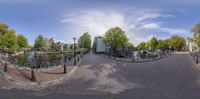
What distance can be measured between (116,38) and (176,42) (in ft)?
264

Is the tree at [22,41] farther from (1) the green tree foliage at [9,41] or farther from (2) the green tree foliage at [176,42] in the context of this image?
(2) the green tree foliage at [176,42]

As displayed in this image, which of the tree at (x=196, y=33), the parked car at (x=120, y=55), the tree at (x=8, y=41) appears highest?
the tree at (x=196, y=33)

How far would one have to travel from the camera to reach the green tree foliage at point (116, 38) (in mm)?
93750

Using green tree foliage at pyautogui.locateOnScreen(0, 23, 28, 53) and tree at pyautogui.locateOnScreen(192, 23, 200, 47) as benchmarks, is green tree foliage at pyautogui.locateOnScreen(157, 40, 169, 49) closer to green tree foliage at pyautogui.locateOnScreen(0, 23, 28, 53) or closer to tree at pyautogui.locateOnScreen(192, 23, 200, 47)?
tree at pyautogui.locateOnScreen(192, 23, 200, 47)

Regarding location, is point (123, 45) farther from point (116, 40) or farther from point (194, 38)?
point (194, 38)

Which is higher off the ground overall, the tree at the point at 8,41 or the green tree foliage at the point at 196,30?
the green tree foliage at the point at 196,30

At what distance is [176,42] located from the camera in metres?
166

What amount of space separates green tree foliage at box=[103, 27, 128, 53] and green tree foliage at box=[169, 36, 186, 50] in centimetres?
7331

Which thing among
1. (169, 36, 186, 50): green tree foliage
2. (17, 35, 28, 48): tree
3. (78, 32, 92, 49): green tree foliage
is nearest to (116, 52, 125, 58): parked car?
(17, 35, 28, 48): tree

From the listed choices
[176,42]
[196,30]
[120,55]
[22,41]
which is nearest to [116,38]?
[196,30]

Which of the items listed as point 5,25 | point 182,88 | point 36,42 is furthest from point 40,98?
point 36,42

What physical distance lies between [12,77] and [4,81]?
1.37 meters

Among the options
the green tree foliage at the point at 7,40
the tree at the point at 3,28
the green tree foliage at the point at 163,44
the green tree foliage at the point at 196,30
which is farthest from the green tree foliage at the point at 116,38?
the green tree foliage at the point at 163,44

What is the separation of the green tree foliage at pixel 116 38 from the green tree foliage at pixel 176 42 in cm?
7331
